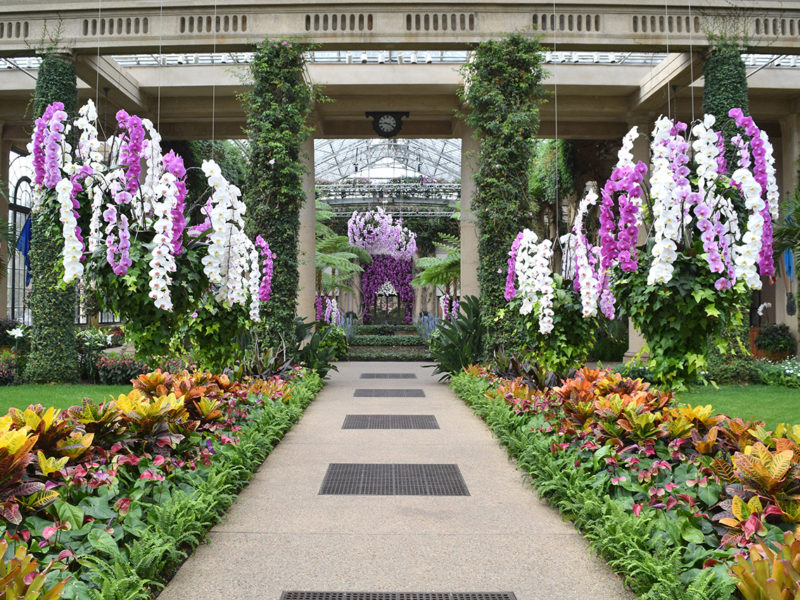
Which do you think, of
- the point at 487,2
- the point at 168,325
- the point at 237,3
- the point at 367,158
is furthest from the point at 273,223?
the point at 367,158

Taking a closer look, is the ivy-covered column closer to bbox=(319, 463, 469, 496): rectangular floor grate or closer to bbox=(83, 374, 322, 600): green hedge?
bbox=(83, 374, 322, 600): green hedge

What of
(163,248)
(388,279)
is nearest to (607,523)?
(163,248)

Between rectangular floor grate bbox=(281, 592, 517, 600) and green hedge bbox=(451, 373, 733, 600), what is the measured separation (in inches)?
19.2

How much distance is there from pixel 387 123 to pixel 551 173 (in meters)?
5.73

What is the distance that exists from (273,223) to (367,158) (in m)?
15.3

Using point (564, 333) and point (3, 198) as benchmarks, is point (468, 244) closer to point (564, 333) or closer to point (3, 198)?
point (564, 333)

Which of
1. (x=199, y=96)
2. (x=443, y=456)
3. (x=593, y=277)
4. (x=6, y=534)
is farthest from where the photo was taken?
(x=199, y=96)

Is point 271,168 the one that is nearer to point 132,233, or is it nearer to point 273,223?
point 273,223

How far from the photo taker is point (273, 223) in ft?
29.7

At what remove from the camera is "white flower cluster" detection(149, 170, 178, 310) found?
405cm

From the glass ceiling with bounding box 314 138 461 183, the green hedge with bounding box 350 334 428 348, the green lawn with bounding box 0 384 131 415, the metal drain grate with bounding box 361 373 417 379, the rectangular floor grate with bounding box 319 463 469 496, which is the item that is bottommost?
the rectangular floor grate with bounding box 319 463 469 496

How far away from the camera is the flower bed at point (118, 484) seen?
231cm

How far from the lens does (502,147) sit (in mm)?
8945

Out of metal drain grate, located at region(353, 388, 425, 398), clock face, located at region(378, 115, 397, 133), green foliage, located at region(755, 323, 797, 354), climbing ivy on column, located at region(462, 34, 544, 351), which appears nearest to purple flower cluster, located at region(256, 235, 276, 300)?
metal drain grate, located at region(353, 388, 425, 398)
